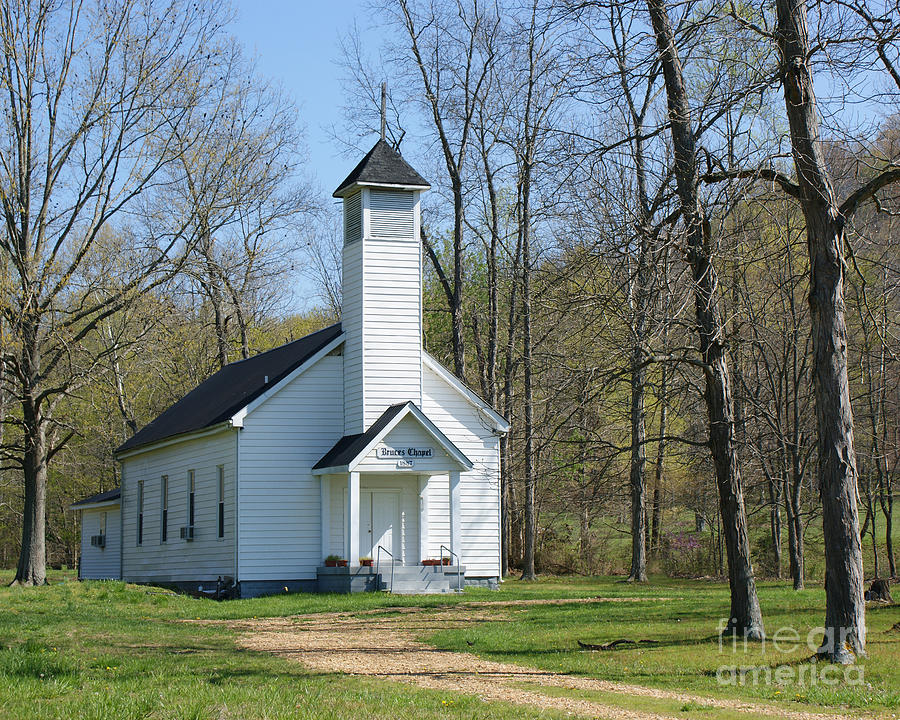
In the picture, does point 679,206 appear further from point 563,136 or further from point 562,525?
point 562,525

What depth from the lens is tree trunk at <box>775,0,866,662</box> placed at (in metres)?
12.1

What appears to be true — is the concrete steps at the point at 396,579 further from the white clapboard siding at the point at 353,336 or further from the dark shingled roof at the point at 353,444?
the white clapboard siding at the point at 353,336

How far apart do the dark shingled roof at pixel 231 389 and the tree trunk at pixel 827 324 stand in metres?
15.5

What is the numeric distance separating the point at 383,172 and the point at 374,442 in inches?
276

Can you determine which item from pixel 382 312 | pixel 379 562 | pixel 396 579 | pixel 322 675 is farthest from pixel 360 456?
pixel 322 675

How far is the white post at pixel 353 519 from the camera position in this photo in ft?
79.7

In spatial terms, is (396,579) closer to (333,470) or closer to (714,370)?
(333,470)

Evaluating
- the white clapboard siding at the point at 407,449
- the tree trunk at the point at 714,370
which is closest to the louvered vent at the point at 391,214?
the white clapboard siding at the point at 407,449

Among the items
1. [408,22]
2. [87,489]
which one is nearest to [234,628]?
[408,22]

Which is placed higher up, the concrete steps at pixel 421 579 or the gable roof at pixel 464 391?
the gable roof at pixel 464 391

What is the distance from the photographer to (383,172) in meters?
26.3

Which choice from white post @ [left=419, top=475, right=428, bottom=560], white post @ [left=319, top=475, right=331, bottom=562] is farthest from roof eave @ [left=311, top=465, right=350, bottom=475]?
white post @ [left=419, top=475, right=428, bottom=560]

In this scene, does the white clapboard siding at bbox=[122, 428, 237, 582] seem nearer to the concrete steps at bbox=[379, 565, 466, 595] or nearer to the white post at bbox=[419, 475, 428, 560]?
the concrete steps at bbox=[379, 565, 466, 595]

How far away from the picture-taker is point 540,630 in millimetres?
16344
